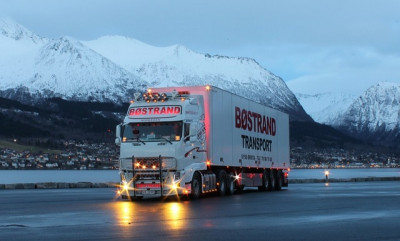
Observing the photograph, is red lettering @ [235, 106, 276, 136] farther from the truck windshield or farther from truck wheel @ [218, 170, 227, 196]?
the truck windshield

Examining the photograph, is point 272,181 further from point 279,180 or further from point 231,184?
point 231,184

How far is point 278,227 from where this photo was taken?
701 inches

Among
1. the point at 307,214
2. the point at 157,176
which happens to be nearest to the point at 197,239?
the point at 307,214

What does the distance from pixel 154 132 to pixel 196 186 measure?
3179 mm

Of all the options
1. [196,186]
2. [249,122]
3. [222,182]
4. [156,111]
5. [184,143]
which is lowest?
[196,186]

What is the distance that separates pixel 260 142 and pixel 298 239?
26907 millimetres

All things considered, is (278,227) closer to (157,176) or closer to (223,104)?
(157,176)

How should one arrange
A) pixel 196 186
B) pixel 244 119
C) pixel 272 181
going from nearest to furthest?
pixel 196 186
pixel 244 119
pixel 272 181

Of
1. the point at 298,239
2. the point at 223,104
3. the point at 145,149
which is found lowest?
the point at 298,239

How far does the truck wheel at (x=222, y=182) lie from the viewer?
118 feet

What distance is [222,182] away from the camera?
36.2 metres

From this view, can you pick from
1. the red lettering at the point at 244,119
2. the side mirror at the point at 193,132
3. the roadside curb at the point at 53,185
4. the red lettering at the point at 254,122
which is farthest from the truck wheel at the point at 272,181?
the roadside curb at the point at 53,185

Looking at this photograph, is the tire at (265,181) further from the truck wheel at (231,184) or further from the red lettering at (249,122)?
the truck wheel at (231,184)

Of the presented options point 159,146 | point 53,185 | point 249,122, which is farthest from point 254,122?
point 53,185
